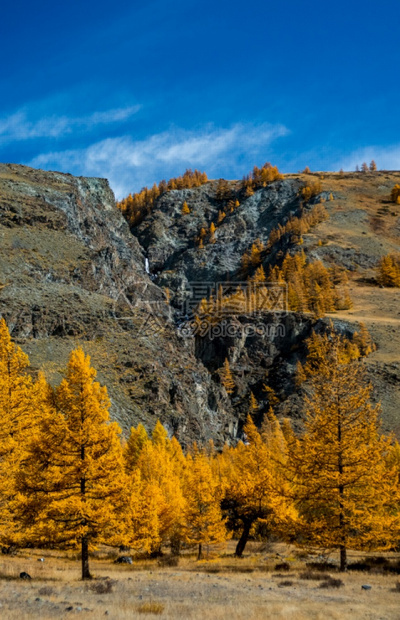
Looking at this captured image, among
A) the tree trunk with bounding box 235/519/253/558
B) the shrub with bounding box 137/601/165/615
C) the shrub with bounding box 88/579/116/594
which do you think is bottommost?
the tree trunk with bounding box 235/519/253/558

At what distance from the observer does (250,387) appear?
122625 millimetres

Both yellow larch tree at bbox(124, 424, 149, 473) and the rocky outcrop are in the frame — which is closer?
yellow larch tree at bbox(124, 424, 149, 473)

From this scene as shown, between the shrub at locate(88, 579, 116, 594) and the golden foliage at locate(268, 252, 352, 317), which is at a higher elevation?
the golden foliage at locate(268, 252, 352, 317)

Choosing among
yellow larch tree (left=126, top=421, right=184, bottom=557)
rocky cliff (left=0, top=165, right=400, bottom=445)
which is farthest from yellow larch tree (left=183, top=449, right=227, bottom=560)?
rocky cliff (left=0, top=165, right=400, bottom=445)

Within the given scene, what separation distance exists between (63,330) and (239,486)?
6015 centimetres

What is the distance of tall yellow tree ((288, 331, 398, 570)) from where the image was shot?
19.2 meters

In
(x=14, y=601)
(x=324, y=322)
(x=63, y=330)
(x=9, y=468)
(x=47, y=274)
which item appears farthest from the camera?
(x=324, y=322)

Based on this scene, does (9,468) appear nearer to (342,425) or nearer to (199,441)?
(342,425)

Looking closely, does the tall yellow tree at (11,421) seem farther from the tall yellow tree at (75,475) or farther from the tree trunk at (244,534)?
the tree trunk at (244,534)

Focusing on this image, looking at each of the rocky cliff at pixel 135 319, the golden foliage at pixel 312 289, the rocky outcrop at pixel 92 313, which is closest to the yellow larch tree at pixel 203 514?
the rocky outcrop at pixel 92 313

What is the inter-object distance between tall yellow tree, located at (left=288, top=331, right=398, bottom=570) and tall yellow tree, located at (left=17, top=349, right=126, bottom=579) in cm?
910

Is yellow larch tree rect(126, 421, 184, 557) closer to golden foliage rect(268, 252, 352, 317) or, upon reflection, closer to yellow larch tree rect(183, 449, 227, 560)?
yellow larch tree rect(183, 449, 227, 560)

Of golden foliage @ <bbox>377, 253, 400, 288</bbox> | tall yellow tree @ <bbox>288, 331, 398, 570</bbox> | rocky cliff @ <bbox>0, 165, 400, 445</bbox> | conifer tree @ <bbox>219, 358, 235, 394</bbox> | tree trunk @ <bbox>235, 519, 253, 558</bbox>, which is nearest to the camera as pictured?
tall yellow tree @ <bbox>288, 331, 398, 570</bbox>

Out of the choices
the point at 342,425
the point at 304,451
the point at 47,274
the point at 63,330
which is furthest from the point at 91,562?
the point at 47,274
